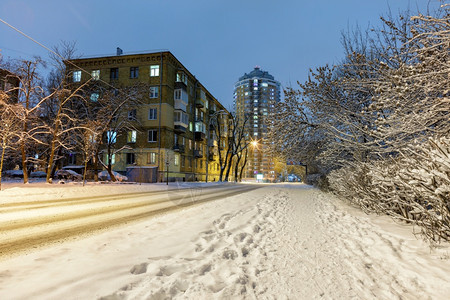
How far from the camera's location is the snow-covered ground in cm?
272

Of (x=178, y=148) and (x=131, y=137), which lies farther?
(x=178, y=148)

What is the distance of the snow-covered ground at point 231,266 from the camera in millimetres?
2725

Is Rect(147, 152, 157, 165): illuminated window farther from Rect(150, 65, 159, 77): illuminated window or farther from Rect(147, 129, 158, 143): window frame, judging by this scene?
Rect(150, 65, 159, 77): illuminated window

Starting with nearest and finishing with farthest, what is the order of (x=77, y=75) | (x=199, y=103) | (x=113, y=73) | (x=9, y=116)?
1. (x=9, y=116)
2. (x=113, y=73)
3. (x=77, y=75)
4. (x=199, y=103)

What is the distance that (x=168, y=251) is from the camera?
3988mm

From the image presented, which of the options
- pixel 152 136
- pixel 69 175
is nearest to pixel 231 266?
pixel 69 175

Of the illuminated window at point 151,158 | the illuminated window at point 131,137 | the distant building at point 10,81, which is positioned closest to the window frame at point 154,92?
the illuminated window at point 131,137

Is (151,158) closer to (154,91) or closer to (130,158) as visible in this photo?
(130,158)

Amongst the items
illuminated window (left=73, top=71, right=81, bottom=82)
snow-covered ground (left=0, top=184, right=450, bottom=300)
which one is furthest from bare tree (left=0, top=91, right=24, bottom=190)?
illuminated window (left=73, top=71, right=81, bottom=82)

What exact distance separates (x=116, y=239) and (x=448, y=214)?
17.8 ft

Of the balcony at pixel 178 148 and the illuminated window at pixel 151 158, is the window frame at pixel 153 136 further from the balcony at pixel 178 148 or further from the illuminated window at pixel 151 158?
the balcony at pixel 178 148

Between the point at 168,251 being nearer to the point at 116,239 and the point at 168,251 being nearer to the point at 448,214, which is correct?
the point at 116,239

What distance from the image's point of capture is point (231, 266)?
3477 millimetres

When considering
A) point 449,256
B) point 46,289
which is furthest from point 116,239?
point 449,256
